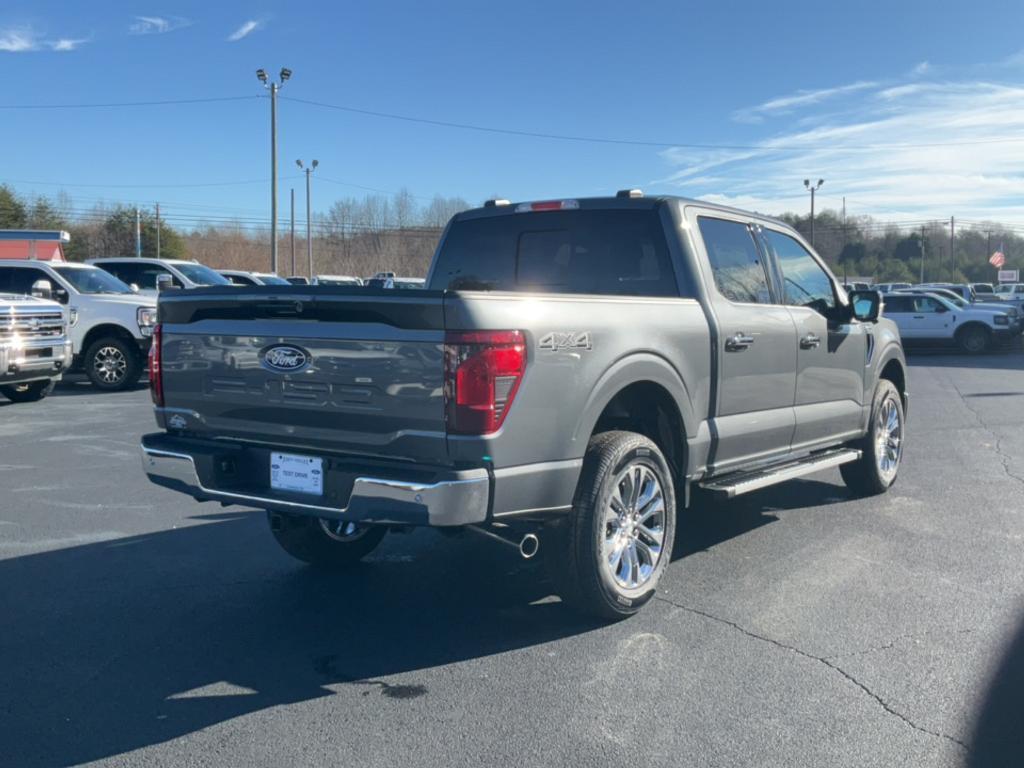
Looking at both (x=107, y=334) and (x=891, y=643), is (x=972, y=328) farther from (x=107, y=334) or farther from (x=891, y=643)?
(x=891, y=643)

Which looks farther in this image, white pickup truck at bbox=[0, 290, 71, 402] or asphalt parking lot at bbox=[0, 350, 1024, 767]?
white pickup truck at bbox=[0, 290, 71, 402]

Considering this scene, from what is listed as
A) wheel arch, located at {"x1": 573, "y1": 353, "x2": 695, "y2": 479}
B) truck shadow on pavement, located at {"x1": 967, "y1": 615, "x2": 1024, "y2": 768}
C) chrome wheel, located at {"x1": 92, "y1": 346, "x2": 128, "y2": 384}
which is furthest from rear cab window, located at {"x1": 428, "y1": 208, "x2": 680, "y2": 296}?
chrome wheel, located at {"x1": 92, "y1": 346, "x2": 128, "y2": 384}

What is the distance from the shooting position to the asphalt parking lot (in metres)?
3.40

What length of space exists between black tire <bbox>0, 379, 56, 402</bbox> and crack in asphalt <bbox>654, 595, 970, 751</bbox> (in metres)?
11.1

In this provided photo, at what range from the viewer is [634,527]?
184 inches

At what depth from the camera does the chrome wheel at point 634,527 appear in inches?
177

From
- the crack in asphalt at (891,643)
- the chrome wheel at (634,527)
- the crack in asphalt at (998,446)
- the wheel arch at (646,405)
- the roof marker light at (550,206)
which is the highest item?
the roof marker light at (550,206)

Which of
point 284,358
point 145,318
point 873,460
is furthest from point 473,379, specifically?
point 145,318

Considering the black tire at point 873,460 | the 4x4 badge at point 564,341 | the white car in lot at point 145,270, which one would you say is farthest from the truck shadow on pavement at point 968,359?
the 4x4 badge at point 564,341

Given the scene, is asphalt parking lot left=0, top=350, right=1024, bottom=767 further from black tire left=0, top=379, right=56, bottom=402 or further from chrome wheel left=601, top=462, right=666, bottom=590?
black tire left=0, top=379, right=56, bottom=402

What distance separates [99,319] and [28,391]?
166 cm

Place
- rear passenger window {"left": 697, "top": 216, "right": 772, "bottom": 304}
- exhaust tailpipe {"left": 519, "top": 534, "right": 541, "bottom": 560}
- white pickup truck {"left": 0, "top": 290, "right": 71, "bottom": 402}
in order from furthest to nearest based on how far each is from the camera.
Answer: white pickup truck {"left": 0, "top": 290, "right": 71, "bottom": 402} → rear passenger window {"left": 697, "top": 216, "right": 772, "bottom": 304} → exhaust tailpipe {"left": 519, "top": 534, "right": 541, "bottom": 560}

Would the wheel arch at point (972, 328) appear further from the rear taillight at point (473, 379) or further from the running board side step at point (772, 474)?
the rear taillight at point (473, 379)

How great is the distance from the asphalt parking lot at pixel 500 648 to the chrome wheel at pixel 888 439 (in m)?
0.52
